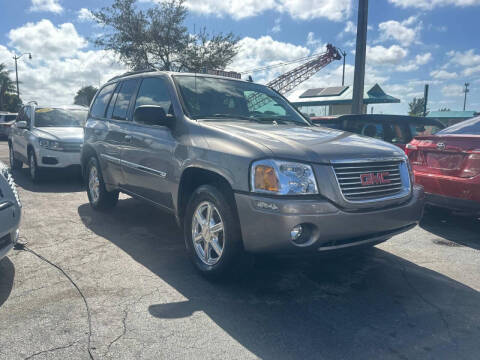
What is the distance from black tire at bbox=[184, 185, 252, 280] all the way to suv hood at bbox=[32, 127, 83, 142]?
561 cm

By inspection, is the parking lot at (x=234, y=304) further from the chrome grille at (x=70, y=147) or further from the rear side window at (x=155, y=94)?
the chrome grille at (x=70, y=147)

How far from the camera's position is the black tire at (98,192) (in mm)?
5648

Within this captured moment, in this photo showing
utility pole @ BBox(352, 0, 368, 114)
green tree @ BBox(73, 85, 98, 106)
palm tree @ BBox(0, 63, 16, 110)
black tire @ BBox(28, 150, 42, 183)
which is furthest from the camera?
palm tree @ BBox(0, 63, 16, 110)

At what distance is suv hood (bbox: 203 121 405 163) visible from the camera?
9.94 feet

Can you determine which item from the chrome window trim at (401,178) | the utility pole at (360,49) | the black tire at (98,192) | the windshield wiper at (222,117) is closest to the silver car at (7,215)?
the windshield wiper at (222,117)

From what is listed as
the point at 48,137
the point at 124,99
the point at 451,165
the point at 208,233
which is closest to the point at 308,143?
the point at 208,233

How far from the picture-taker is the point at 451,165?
16.0 feet

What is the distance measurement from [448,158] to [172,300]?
3.70 metres

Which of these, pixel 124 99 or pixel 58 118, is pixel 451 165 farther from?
pixel 58 118

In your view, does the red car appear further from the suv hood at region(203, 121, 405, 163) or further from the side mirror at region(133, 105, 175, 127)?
the side mirror at region(133, 105, 175, 127)

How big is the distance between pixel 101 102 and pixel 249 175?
3.67 metres

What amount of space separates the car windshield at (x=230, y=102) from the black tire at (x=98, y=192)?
2.10m

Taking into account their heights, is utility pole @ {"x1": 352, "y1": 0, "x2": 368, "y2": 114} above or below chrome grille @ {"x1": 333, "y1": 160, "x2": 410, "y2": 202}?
above

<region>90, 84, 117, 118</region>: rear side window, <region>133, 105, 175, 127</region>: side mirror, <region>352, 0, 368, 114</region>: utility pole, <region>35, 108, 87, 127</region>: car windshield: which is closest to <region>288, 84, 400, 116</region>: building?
<region>352, 0, 368, 114</region>: utility pole
